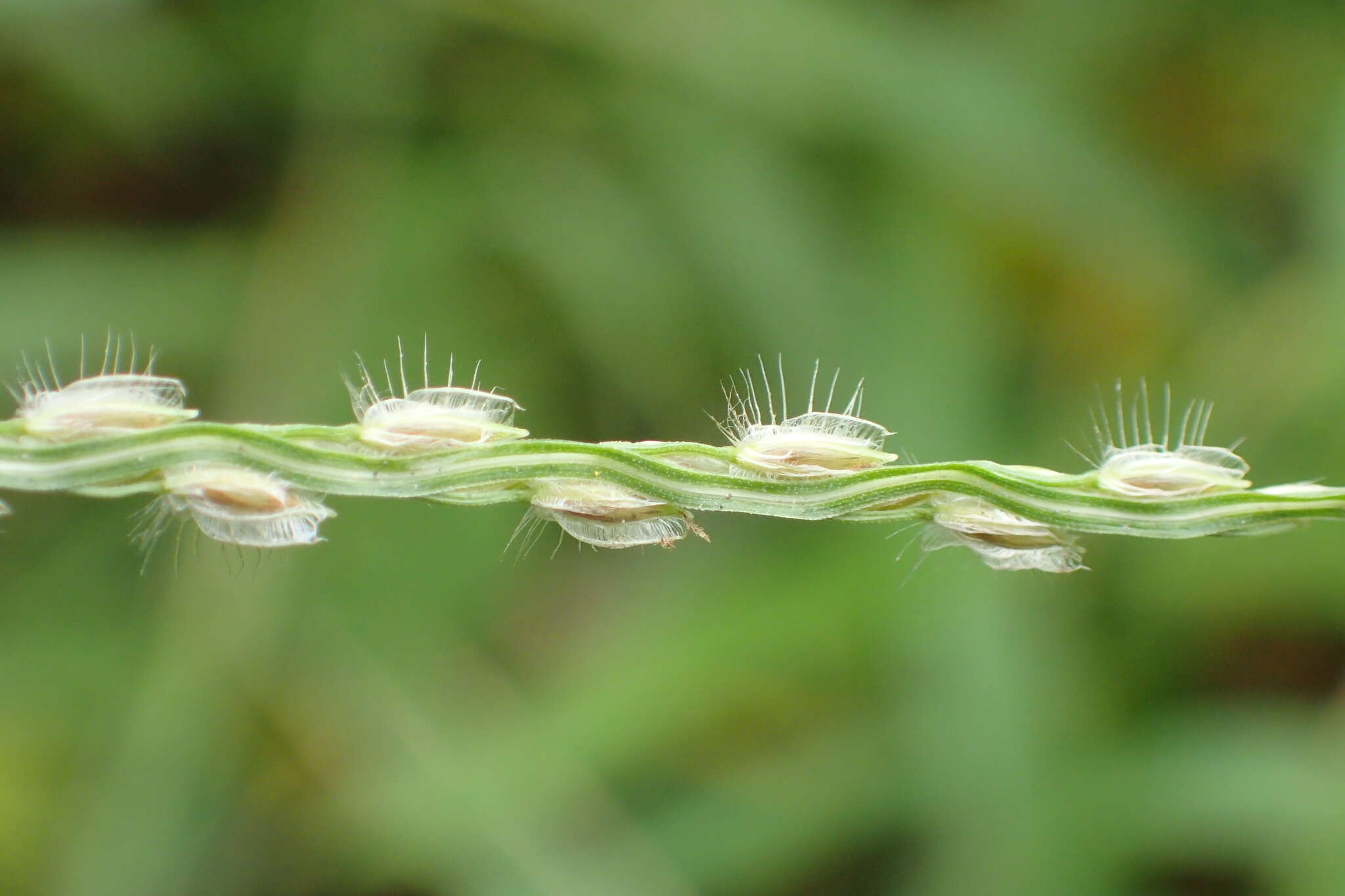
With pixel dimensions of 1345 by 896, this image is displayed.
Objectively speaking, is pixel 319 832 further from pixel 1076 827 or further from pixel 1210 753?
pixel 1210 753

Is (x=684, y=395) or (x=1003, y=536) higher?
(x=684, y=395)

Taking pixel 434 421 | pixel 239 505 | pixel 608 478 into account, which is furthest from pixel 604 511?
pixel 239 505

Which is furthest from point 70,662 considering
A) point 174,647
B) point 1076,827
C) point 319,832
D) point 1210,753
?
point 1210,753

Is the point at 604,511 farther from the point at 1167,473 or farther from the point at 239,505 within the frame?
the point at 1167,473

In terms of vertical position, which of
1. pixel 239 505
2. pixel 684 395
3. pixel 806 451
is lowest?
pixel 239 505

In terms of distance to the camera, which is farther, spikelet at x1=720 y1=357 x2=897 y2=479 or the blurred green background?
the blurred green background

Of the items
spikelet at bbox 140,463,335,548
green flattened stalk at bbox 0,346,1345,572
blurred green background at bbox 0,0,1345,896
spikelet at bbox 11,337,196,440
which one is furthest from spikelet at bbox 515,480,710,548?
blurred green background at bbox 0,0,1345,896

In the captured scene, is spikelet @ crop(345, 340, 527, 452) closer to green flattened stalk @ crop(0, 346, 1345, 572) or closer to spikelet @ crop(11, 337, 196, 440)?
green flattened stalk @ crop(0, 346, 1345, 572)

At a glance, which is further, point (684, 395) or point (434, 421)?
point (684, 395)
